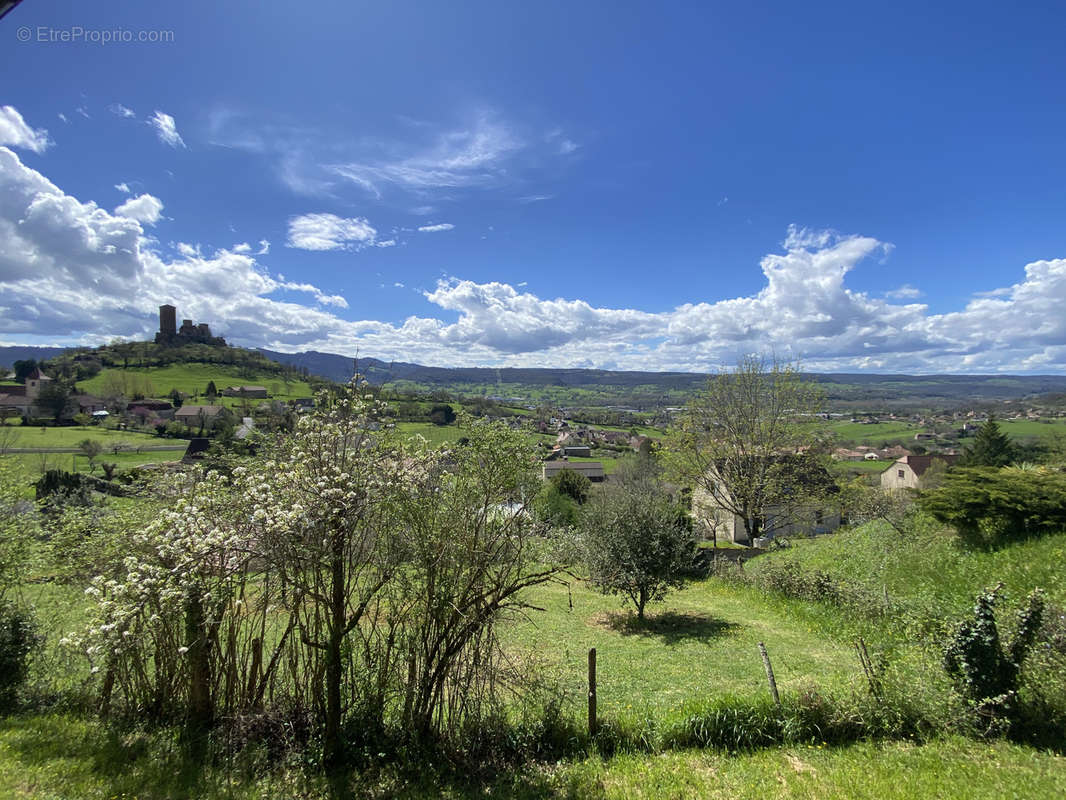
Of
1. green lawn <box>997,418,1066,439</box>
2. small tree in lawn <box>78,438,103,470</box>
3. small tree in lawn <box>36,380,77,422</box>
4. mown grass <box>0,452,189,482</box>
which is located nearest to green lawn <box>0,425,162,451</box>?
mown grass <box>0,452,189,482</box>

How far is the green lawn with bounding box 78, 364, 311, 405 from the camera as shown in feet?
222

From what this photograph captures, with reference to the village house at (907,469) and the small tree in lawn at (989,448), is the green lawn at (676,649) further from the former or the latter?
the village house at (907,469)

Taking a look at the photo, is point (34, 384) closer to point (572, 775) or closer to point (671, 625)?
point (671, 625)

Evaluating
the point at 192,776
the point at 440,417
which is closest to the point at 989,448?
the point at 440,417

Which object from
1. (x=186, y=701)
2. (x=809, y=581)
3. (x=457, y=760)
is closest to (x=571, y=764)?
(x=457, y=760)

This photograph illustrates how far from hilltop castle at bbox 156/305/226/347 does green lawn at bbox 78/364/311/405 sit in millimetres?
22861

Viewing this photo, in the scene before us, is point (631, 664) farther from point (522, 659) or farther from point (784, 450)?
point (784, 450)

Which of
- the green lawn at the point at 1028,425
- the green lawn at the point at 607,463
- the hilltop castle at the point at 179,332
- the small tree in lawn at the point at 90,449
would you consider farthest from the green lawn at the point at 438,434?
the hilltop castle at the point at 179,332

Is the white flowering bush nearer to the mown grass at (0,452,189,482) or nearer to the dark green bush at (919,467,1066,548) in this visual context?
the dark green bush at (919,467,1066,548)

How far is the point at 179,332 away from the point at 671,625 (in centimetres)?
13022

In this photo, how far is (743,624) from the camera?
12578mm

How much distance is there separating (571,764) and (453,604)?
2.24 metres

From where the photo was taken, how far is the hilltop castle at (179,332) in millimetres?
101750

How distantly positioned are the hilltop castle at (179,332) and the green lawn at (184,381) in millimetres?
22861
